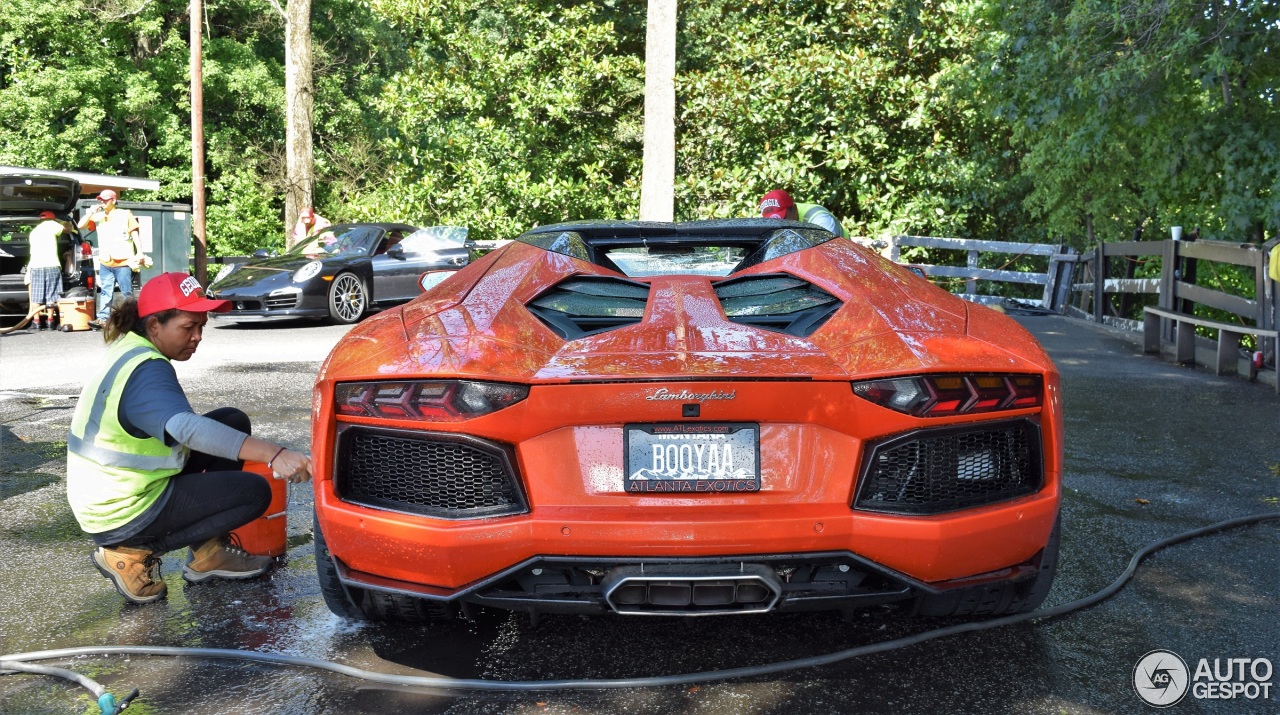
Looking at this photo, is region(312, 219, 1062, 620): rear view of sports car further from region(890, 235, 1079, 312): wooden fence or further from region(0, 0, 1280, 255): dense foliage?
region(890, 235, 1079, 312): wooden fence

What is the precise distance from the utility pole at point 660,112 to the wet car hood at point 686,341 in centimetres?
1524

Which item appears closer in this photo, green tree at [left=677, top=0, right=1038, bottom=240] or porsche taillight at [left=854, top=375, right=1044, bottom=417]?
porsche taillight at [left=854, top=375, right=1044, bottom=417]

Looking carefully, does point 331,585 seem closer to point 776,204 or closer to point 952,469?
point 952,469

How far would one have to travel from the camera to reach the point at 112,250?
1537 centimetres

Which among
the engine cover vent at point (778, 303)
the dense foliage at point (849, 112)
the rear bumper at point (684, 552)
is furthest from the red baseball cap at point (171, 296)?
the dense foliage at point (849, 112)

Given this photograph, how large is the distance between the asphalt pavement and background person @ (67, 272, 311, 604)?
226mm

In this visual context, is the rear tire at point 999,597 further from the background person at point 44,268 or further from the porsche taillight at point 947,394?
the background person at point 44,268

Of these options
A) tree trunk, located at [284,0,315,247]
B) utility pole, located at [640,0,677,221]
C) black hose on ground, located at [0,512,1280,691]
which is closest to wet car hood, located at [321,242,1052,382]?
black hose on ground, located at [0,512,1280,691]

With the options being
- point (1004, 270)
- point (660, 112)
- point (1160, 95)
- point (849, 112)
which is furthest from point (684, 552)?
point (849, 112)

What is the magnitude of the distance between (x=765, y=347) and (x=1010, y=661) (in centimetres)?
119

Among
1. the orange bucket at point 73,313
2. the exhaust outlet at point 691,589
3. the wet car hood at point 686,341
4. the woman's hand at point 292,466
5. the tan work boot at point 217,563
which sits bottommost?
the orange bucket at point 73,313

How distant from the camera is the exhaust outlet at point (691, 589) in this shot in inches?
118

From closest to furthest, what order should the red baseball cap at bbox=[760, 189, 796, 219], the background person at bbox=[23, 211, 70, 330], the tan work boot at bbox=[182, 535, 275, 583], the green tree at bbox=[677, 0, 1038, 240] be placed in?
the tan work boot at bbox=[182, 535, 275, 583] → the red baseball cap at bbox=[760, 189, 796, 219] → the background person at bbox=[23, 211, 70, 330] → the green tree at bbox=[677, 0, 1038, 240]

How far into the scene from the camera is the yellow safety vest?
404 centimetres
